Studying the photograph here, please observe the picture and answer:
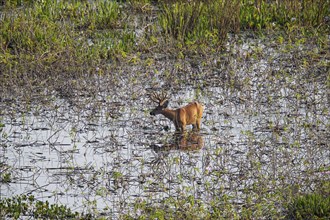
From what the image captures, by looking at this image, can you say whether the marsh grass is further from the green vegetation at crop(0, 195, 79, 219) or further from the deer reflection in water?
the green vegetation at crop(0, 195, 79, 219)

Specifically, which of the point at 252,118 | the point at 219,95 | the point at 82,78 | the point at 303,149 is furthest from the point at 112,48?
the point at 303,149

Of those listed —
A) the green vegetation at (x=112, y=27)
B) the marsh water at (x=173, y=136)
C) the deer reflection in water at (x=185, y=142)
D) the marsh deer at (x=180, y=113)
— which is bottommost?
the deer reflection in water at (x=185, y=142)

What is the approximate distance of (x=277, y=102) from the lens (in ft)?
36.0

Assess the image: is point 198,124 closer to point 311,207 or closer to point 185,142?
point 185,142

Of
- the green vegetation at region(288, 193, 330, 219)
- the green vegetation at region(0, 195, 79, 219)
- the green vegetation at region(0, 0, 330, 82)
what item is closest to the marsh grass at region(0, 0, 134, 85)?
the green vegetation at region(0, 0, 330, 82)

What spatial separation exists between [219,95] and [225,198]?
136 inches

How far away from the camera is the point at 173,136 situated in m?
9.88

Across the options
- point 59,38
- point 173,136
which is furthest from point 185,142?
point 59,38

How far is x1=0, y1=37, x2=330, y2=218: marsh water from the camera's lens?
8.40 meters

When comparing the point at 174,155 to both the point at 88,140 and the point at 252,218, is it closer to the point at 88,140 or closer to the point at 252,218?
the point at 88,140

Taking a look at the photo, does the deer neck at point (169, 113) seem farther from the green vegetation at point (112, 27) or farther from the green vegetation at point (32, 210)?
the green vegetation at point (112, 27)

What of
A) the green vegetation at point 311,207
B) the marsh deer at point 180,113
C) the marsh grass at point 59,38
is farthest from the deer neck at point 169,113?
the green vegetation at point 311,207

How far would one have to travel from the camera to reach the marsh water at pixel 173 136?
840cm

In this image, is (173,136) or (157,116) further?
(157,116)
